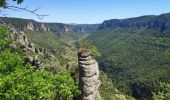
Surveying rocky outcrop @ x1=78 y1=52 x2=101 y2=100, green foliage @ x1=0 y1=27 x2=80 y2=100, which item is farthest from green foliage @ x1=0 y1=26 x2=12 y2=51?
rocky outcrop @ x1=78 y1=52 x2=101 y2=100

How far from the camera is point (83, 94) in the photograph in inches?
1807

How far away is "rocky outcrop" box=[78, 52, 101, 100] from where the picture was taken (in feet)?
151

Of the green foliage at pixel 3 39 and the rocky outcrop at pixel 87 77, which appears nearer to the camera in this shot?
the green foliage at pixel 3 39

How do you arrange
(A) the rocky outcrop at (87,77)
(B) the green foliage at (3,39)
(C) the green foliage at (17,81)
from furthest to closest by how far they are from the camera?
(A) the rocky outcrop at (87,77)
(B) the green foliage at (3,39)
(C) the green foliage at (17,81)

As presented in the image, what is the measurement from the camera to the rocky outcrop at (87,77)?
4606 cm

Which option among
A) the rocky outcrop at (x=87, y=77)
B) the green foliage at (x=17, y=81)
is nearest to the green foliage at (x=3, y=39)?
A: the green foliage at (x=17, y=81)

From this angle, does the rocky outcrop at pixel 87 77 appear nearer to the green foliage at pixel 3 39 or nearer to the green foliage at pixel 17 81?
the green foliage at pixel 17 81

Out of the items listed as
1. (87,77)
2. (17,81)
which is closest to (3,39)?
(17,81)

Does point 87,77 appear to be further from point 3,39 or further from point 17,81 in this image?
point 17,81

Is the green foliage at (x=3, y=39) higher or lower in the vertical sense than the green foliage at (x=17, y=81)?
Result: higher

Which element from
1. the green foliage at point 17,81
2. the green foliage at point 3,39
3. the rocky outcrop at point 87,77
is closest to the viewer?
the green foliage at point 17,81

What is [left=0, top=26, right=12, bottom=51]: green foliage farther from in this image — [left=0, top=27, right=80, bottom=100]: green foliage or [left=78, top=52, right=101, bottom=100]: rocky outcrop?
[left=78, top=52, right=101, bottom=100]: rocky outcrop

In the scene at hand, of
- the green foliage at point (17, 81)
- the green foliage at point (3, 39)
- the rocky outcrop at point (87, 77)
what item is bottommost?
the rocky outcrop at point (87, 77)

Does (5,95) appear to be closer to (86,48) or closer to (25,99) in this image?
(25,99)
